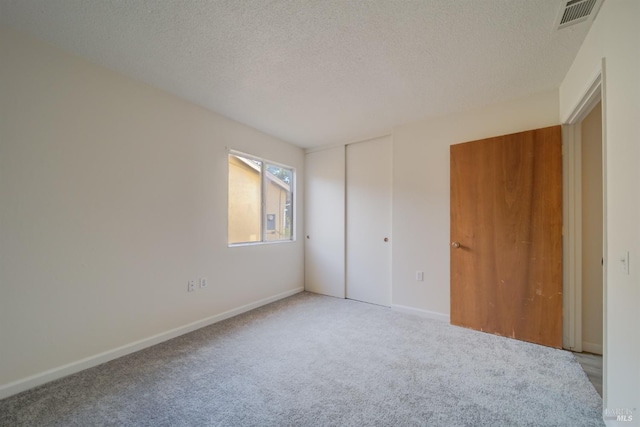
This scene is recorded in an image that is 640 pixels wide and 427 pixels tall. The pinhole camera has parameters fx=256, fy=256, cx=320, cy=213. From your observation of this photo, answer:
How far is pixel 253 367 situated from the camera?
2.02 metres

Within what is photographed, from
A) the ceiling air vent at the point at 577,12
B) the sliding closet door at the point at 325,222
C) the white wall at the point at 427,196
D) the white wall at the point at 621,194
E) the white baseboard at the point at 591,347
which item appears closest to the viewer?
the white wall at the point at 621,194

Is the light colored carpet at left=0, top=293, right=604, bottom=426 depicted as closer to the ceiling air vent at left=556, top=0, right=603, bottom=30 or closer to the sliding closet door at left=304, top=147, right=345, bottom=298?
the sliding closet door at left=304, top=147, right=345, bottom=298

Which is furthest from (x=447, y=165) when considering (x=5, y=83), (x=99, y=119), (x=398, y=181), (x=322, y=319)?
(x=5, y=83)

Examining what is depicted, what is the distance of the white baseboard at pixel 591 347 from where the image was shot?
7.35ft

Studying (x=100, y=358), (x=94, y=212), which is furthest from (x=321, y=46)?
(x=100, y=358)

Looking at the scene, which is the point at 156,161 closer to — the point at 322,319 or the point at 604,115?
the point at 322,319

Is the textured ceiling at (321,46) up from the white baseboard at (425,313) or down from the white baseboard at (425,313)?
up

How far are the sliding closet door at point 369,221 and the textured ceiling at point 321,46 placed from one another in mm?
1049

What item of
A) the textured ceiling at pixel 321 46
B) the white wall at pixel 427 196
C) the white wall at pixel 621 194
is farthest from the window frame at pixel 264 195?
the white wall at pixel 621 194

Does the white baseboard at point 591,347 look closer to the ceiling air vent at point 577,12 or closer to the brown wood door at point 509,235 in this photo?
the brown wood door at point 509,235

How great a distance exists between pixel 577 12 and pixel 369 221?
106 inches

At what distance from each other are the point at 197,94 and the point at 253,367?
2.58 m

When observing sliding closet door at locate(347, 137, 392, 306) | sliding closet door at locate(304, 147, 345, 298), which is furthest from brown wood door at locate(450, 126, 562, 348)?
sliding closet door at locate(304, 147, 345, 298)

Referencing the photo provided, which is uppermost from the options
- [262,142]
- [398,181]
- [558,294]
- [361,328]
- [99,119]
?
[262,142]
